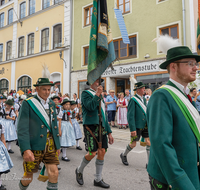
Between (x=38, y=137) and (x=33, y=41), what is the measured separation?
19187 mm

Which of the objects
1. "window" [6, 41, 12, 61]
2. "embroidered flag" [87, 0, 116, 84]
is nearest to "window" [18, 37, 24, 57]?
"window" [6, 41, 12, 61]

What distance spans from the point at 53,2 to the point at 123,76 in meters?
10.0

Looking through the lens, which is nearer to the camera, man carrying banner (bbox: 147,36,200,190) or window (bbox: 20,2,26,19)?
man carrying banner (bbox: 147,36,200,190)

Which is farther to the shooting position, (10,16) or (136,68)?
(10,16)

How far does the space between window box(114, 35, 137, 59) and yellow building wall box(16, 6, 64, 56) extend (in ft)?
21.2

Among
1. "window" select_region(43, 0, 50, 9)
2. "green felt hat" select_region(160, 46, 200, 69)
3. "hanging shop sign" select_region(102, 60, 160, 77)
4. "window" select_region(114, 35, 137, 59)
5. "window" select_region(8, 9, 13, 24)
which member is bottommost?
"green felt hat" select_region(160, 46, 200, 69)

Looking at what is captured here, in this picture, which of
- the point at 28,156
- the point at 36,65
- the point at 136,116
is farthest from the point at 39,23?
the point at 28,156

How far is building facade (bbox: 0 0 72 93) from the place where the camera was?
17.7 meters

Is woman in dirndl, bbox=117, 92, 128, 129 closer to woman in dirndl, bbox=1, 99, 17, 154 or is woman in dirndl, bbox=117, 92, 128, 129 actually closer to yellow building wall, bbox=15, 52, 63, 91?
woman in dirndl, bbox=1, 99, 17, 154

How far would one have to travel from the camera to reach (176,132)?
165cm

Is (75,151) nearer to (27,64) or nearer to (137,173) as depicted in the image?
(137,173)

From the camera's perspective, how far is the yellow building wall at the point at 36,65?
18109 millimetres

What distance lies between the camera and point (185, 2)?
11.3 meters

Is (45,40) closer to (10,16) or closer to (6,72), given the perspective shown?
(6,72)
